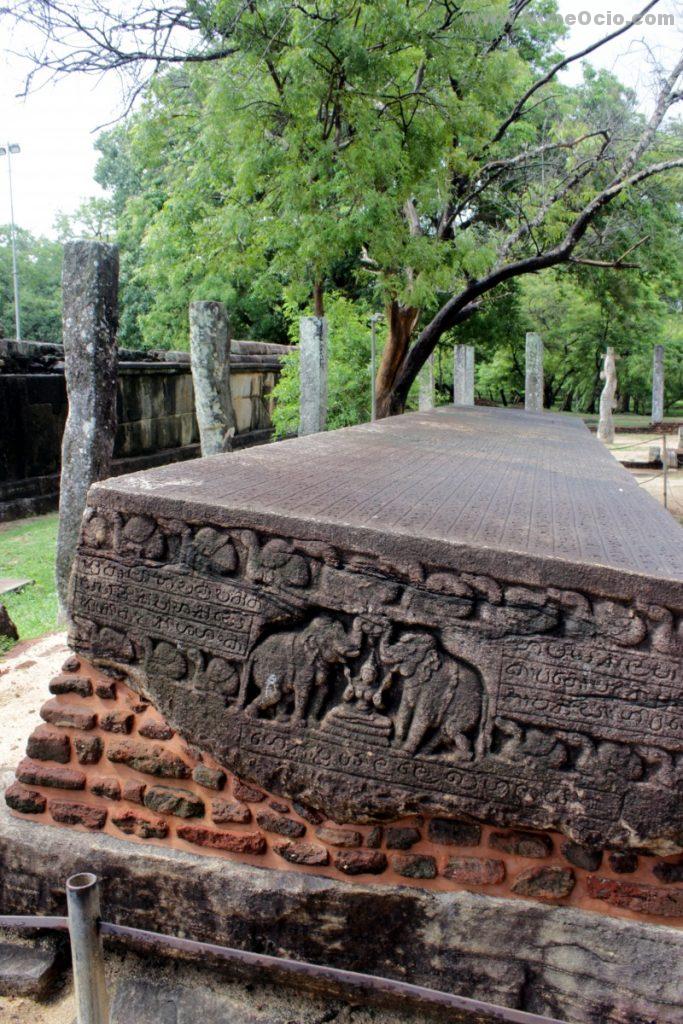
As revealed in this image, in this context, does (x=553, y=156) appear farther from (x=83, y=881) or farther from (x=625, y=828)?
(x=83, y=881)

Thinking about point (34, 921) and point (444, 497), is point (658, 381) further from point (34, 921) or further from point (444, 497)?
point (34, 921)

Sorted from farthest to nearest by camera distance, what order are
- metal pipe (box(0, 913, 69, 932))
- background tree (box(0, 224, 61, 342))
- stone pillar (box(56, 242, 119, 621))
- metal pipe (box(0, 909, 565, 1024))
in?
background tree (box(0, 224, 61, 342)) < stone pillar (box(56, 242, 119, 621)) < metal pipe (box(0, 913, 69, 932)) < metal pipe (box(0, 909, 565, 1024))

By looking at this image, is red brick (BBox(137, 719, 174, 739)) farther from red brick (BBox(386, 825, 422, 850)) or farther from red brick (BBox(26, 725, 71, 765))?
red brick (BBox(386, 825, 422, 850))

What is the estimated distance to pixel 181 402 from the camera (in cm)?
1061

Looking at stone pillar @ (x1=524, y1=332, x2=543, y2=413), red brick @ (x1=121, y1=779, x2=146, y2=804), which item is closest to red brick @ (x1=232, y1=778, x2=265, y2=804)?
red brick @ (x1=121, y1=779, x2=146, y2=804)

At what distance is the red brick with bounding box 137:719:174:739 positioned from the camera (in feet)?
6.81

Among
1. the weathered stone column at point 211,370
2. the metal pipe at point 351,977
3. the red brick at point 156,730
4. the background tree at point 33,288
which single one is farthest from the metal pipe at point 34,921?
the background tree at point 33,288

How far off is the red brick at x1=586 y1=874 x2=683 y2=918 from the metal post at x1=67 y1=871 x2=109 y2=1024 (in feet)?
3.57

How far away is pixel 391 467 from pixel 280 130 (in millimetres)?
4603

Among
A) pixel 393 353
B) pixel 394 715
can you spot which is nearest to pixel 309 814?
pixel 394 715

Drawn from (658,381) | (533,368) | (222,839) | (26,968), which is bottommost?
(26,968)

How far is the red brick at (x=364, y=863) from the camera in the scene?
6.36ft

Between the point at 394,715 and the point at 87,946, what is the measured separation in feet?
2.80

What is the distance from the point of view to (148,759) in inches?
81.7
